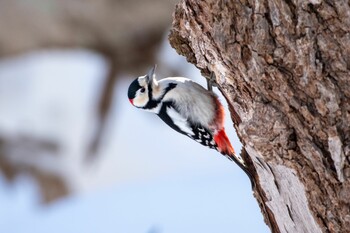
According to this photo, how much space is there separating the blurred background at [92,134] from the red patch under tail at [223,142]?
2.05 ft

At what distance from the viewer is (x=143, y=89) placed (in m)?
1.43

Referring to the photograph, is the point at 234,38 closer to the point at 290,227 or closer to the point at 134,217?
the point at 290,227

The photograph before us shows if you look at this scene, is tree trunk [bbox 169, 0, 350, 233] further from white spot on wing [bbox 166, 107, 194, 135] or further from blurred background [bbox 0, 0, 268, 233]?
blurred background [bbox 0, 0, 268, 233]

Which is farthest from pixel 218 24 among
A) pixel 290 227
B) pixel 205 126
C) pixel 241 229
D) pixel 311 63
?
A: pixel 241 229

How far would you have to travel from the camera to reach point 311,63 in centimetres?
86

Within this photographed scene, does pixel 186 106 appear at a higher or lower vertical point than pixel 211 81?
lower

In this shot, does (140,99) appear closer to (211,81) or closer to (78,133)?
(211,81)

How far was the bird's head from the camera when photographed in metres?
1.43

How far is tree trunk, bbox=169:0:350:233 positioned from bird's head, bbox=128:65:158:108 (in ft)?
1.45

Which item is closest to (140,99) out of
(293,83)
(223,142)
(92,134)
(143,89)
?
(143,89)

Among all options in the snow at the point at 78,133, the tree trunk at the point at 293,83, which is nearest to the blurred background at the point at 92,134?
the snow at the point at 78,133

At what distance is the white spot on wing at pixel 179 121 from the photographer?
140 cm

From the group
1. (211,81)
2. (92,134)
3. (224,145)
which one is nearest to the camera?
(211,81)

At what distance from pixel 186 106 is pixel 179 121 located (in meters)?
0.04
